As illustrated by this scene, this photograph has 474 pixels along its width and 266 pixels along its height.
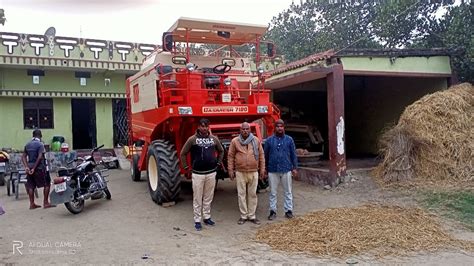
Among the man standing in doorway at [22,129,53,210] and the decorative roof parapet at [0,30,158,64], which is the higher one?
the decorative roof parapet at [0,30,158,64]

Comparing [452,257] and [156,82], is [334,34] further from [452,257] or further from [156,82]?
[452,257]

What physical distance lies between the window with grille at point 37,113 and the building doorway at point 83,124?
3.83 ft

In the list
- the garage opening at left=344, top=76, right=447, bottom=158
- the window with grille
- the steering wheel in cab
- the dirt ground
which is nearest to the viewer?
the dirt ground

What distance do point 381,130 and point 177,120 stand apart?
25.1 feet

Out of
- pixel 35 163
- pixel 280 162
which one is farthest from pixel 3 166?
pixel 280 162

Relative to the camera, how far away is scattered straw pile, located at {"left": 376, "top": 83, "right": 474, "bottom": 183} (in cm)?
795

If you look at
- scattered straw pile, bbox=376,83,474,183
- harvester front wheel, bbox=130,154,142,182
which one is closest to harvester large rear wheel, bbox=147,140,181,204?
harvester front wheel, bbox=130,154,142,182

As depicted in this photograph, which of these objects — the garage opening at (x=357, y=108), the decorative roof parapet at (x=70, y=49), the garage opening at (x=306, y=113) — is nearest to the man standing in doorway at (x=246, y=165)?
the garage opening at (x=357, y=108)

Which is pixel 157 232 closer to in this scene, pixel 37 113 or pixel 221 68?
pixel 221 68

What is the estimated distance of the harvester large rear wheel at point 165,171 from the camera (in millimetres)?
6711

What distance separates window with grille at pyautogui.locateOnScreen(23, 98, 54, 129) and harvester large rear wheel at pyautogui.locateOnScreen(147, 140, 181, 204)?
32.1 feet

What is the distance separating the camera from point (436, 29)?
1355 cm

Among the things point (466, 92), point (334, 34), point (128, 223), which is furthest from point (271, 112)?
point (334, 34)

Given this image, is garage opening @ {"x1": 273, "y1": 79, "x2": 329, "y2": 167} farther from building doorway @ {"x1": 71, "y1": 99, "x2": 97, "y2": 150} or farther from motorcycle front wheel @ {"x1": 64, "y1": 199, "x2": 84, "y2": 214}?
building doorway @ {"x1": 71, "y1": 99, "x2": 97, "y2": 150}
